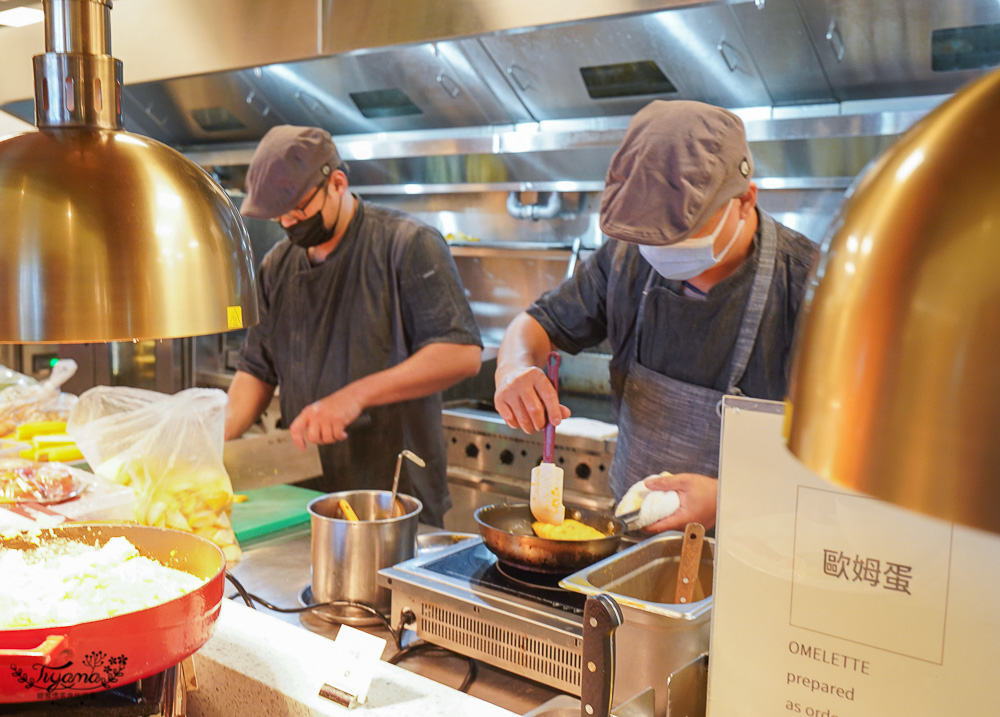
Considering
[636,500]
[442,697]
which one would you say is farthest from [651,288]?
[442,697]

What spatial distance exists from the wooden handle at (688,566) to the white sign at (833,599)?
0.30m

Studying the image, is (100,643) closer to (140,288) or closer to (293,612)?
(140,288)

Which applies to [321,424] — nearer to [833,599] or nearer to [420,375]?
[420,375]

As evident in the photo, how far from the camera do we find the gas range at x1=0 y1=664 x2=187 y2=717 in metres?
1.08

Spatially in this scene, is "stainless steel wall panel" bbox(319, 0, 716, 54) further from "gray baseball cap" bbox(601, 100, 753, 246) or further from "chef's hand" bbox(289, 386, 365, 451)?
"chef's hand" bbox(289, 386, 365, 451)

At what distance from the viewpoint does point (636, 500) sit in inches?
66.1

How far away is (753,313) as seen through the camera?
6.52 ft

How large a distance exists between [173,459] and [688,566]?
1248mm

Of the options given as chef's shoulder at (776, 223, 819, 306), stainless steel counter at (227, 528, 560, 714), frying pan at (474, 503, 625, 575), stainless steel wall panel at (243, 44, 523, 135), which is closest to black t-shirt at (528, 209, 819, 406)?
chef's shoulder at (776, 223, 819, 306)

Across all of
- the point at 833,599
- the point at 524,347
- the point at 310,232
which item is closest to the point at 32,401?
the point at 310,232

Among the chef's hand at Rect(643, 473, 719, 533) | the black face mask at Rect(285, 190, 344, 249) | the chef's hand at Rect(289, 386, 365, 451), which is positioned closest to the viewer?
the chef's hand at Rect(643, 473, 719, 533)

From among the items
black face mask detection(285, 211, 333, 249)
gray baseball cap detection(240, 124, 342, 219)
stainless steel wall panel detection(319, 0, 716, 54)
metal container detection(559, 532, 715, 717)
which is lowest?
metal container detection(559, 532, 715, 717)

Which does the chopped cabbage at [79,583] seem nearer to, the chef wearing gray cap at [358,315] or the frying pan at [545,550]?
the frying pan at [545,550]

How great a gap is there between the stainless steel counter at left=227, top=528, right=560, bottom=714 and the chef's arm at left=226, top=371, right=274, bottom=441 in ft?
3.25
